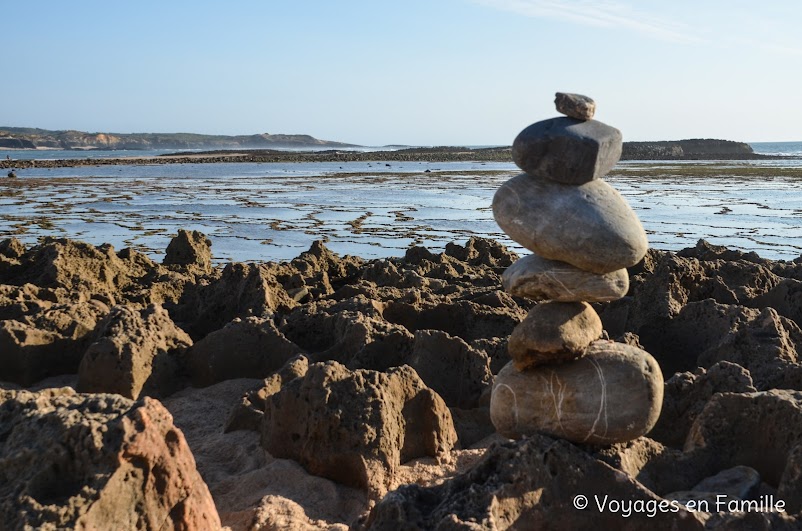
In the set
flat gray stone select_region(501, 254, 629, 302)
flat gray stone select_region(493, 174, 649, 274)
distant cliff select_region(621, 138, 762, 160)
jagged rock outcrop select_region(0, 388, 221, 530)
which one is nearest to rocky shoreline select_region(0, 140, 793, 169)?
distant cliff select_region(621, 138, 762, 160)

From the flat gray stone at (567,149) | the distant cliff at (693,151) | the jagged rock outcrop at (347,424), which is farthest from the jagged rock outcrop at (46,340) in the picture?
the distant cliff at (693,151)

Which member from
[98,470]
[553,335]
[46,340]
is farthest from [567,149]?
[46,340]

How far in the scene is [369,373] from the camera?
661 centimetres

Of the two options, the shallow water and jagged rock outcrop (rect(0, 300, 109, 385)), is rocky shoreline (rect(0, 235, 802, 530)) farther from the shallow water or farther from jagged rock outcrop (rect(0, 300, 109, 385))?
the shallow water

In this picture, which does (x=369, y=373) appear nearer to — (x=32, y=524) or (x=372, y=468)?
(x=372, y=468)

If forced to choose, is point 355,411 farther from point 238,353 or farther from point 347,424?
point 238,353

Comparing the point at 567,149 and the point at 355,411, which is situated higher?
the point at 567,149

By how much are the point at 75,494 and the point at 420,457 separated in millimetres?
3049

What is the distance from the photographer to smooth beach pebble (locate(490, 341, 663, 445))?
5441 mm

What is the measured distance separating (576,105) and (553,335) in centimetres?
157

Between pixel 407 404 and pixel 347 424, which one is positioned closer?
pixel 347 424

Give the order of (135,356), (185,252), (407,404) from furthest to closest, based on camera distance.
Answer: (185,252)
(135,356)
(407,404)

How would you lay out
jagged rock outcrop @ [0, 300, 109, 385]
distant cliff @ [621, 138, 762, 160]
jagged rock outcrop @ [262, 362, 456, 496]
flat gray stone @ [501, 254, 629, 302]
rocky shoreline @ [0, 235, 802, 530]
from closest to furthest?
rocky shoreline @ [0, 235, 802, 530] < flat gray stone @ [501, 254, 629, 302] < jagged rock outcrop @ [262, 362, 456, 496] < jagged rock outcrop @ [0, 300, 109, 385] < distant cliff @ [621, 138, 762, 160]

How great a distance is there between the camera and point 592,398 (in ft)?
17.9
